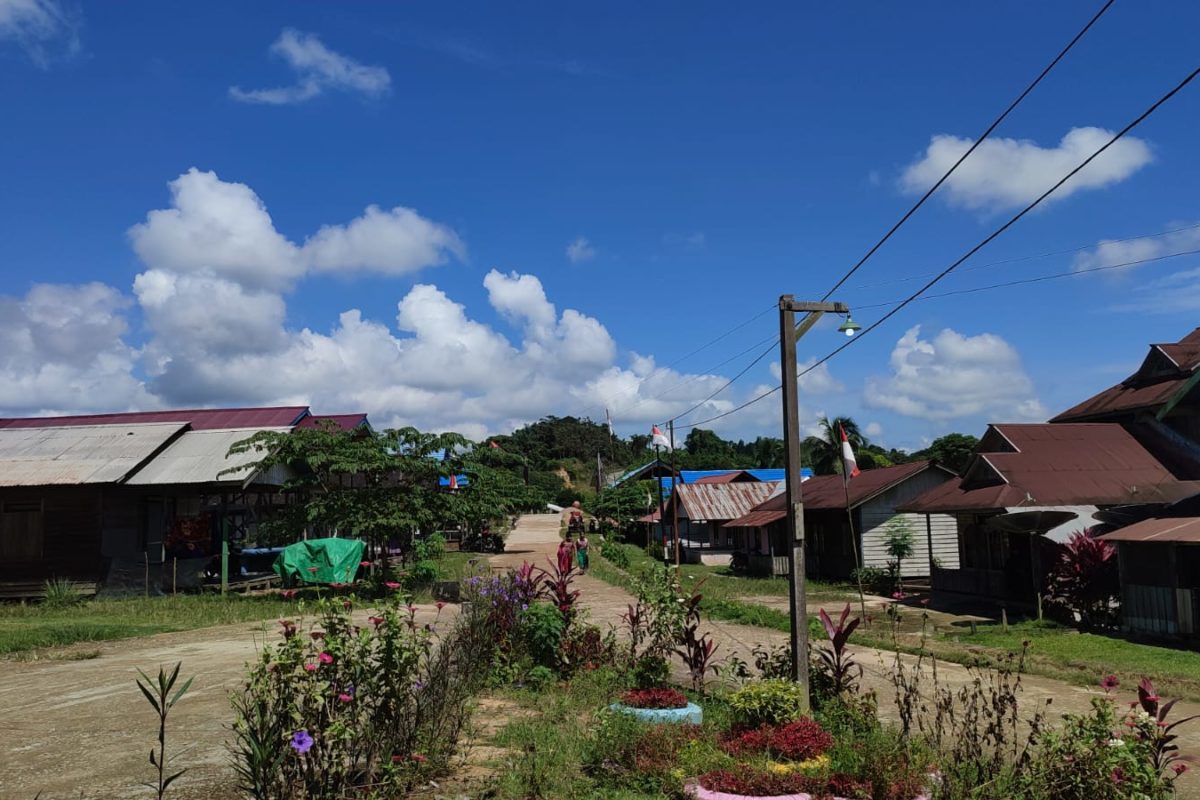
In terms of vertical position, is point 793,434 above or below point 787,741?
above

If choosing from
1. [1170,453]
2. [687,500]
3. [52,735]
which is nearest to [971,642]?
[1170,453]

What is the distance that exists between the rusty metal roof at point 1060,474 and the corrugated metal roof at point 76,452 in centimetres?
2309

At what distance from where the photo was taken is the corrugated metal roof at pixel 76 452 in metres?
24.2

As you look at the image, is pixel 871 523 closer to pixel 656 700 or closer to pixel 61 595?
Answer: pixel 656 700

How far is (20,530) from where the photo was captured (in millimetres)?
24406

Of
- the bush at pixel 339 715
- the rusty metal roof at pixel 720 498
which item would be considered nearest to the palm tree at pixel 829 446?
the rusty metal roof at pixel 720 498

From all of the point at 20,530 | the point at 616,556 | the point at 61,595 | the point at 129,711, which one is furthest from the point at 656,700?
the point at 616,556

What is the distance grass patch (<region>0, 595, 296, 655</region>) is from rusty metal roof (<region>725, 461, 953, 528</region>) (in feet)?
51.3

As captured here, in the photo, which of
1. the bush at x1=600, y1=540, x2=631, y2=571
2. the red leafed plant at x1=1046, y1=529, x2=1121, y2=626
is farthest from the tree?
the red leafed plant at x1=1046, y1=529, x2=1121, y2=626

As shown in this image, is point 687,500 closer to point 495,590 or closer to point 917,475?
point 917,475

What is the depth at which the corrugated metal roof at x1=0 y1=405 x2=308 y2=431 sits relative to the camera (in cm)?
3759

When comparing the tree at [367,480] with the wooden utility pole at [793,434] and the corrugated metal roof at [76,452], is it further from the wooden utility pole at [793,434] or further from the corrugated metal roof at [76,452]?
the wooden utility pole at [793,434]

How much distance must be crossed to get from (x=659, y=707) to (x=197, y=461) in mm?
21697

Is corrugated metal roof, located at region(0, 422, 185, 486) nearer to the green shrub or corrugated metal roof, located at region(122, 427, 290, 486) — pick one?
corrugated metal roof, located at region(122, 427, 290, 486)
